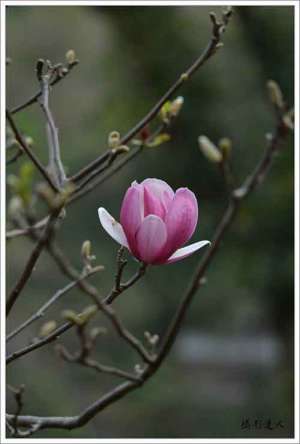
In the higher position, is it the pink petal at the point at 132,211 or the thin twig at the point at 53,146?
the thin twig at the point at 53,146

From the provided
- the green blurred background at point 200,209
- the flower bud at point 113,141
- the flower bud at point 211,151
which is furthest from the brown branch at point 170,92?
the green blurred background at point 200,209

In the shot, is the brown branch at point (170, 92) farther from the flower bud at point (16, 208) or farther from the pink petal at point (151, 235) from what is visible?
the flower bud at point (16, 208)

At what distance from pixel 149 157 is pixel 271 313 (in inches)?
26.6

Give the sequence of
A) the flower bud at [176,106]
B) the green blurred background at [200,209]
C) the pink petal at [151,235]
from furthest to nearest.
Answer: the green blurred background at [200,209] < the flower bud at [176,106] < the pink petal at [151,235]

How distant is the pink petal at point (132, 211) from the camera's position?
1.49 feet

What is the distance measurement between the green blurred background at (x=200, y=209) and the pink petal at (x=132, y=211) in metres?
1.41

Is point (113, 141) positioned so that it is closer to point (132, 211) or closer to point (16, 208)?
point (132, 211)

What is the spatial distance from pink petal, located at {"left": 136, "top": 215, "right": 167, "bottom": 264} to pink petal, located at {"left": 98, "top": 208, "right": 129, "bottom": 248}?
15 millimetres

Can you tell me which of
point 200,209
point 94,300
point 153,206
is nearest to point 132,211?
point 153,206

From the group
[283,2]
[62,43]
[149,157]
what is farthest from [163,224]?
[62,43]

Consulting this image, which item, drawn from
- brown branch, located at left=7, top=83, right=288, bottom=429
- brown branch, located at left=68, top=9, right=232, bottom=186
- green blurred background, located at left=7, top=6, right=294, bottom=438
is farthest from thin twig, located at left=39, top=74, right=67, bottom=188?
green blurred background, located at left=7, top=6, right=294, bottom=438

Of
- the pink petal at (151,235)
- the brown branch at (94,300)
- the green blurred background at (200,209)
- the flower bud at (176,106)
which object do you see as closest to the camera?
the brown branch at (94,300)

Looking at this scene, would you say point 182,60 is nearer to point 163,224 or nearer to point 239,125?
point 239,125

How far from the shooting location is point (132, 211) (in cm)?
46
